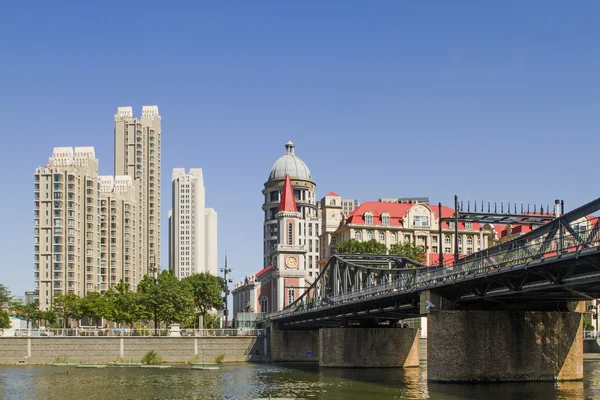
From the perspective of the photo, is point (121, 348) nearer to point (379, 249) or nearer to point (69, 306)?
point (69, 306)

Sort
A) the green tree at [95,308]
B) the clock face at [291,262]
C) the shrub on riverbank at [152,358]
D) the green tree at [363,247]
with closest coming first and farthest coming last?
the shrub on riverbank at [152,358], the green tree at [95,308], the green tree at [363,247], the clock face at [291,262]

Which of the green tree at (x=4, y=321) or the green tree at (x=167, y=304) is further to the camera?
the green tree at (x=4, y=321)

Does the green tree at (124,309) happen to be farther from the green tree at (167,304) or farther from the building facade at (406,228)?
the building facade at (406,228)

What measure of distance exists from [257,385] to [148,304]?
234 feet

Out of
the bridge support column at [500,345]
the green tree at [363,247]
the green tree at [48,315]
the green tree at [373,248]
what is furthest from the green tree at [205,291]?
the bridge support column at [500,345]

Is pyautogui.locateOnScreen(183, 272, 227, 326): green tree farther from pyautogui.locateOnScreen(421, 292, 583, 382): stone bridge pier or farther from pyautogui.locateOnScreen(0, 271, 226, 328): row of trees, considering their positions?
pyautogui.locateOnScreen(421, 292, 583, 382): stone bridge pier

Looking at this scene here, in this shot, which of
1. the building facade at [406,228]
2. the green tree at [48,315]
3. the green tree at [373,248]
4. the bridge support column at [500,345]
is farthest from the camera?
the building facade at [406,228]

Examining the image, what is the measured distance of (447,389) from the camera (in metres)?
68.9

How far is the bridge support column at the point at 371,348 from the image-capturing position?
4267 inches

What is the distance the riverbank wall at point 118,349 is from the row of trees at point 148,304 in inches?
863

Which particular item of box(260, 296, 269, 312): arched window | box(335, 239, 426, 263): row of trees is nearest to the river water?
box(335, 239, 426, 263): row of trees

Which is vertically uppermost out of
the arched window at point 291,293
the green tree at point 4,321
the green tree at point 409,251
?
the green tree at point 409,251

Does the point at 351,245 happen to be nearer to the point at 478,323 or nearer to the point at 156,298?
the point at 156,298

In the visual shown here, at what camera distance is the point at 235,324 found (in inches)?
6467
